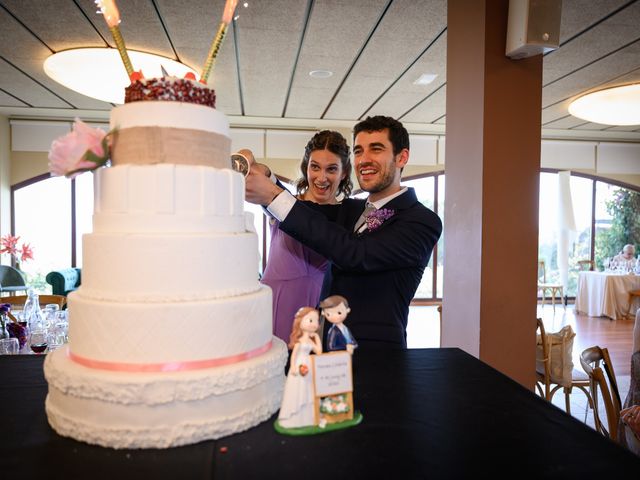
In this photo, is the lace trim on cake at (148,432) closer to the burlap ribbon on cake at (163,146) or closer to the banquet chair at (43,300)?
the burlap ribbon on cake at (163,146)

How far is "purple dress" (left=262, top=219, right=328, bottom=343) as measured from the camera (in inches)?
79.1

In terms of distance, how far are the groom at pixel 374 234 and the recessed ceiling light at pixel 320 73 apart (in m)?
3.59

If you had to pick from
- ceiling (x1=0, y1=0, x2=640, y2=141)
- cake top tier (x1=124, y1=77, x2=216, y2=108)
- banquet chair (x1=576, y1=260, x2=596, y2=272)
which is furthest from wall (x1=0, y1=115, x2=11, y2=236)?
banquet chair (x1=576, y1=260, x2=596, y2=272)

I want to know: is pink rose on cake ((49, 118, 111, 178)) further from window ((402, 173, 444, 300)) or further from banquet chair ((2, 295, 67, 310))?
window ((402, 173, 444, 300))

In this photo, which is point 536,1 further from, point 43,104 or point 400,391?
point 43,104

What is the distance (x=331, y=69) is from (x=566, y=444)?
4869 mm

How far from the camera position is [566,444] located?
862 millimetres

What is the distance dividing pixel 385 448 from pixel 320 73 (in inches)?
197

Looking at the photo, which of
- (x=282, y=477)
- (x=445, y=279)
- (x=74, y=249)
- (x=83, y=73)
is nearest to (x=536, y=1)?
(x=445, y=279)

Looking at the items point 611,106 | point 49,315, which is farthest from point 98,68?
point 611,106

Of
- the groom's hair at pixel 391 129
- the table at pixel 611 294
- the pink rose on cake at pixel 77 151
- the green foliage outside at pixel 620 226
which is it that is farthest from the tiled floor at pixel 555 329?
the pink rose on cake at pixel 77 151

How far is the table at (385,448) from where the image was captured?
0.76 m

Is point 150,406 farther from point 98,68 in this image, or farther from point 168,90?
point 98,68

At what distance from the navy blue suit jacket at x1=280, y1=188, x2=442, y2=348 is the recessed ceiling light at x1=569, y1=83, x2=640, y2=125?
5.68 m
